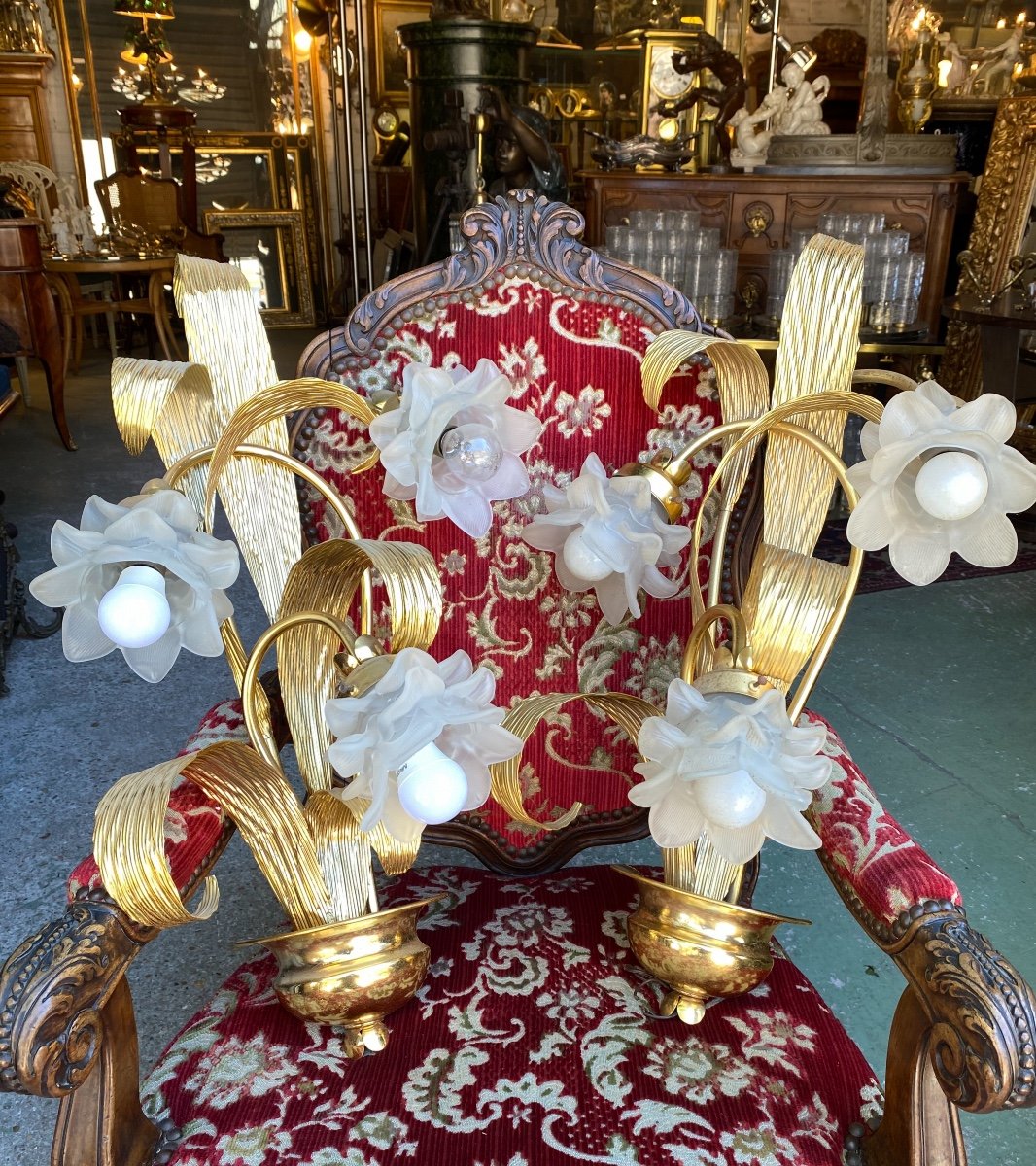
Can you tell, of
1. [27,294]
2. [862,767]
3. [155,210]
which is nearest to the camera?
[862,767]

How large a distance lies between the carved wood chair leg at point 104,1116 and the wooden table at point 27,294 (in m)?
3.22

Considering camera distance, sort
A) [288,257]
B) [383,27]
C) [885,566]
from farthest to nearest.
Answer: [288,257], [383,27], [885,566]

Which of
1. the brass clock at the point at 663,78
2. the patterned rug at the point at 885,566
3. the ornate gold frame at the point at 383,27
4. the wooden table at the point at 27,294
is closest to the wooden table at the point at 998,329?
the patterned rug at the point at 885,566

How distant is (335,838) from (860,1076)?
0.42 m

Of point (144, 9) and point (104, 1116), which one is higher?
point (144, 9)

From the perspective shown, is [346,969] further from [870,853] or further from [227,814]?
[870,853]

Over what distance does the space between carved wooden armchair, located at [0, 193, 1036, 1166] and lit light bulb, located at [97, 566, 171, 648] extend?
0.24 m

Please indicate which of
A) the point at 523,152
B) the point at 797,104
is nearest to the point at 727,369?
the point at 523,152

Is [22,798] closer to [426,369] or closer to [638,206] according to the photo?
[426,369]

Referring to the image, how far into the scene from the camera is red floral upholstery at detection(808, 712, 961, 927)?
26.7 inches

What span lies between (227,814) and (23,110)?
21.3 ft

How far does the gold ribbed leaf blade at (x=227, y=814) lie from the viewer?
0.61 m

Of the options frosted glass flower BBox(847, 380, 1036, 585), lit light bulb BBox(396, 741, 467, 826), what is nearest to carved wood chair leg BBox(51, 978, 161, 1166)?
lit light bulb BBox(396, 741, 467, 826)

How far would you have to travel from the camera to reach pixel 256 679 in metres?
0.74
